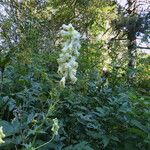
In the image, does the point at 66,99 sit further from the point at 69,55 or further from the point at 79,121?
the point at 69,55

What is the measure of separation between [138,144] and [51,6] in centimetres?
1461

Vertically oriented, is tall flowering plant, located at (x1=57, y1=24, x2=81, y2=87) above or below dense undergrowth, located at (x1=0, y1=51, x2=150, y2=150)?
above

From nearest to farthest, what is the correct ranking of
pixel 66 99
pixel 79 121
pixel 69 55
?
pixel 69 55 → pixel 79 121 → pixel 66 99

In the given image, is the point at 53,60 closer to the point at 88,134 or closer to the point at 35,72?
the point at 35,72

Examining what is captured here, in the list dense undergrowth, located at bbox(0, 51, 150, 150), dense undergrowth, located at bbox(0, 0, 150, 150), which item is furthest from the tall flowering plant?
dense undergrowth, located at bbox(0, 51, 150, 150)

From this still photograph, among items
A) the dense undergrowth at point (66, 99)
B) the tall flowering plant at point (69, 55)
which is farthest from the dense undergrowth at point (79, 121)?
the tall flowering plant at point (69, 55)

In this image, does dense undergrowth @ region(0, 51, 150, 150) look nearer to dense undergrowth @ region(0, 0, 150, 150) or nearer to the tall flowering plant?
dense undergrowth @ region(0, 0, 150, 150)

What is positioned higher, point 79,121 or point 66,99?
point 66,99

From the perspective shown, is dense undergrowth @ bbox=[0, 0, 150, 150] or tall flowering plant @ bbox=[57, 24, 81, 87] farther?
dense undergrowth @ bbox=[0, 0, 150, 150]

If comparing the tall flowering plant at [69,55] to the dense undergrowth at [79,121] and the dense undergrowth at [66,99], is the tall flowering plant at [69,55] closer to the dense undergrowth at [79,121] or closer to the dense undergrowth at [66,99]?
the dense undergrowth at [66,99]

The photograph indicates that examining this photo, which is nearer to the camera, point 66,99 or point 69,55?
point 69,55

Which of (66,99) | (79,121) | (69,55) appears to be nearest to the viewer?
(69,55)

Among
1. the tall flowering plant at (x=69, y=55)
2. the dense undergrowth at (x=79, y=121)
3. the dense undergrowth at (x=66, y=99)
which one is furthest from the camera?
the dense undergrowth at (x=79, y=121)

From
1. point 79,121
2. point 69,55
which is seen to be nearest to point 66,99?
point 79,121
